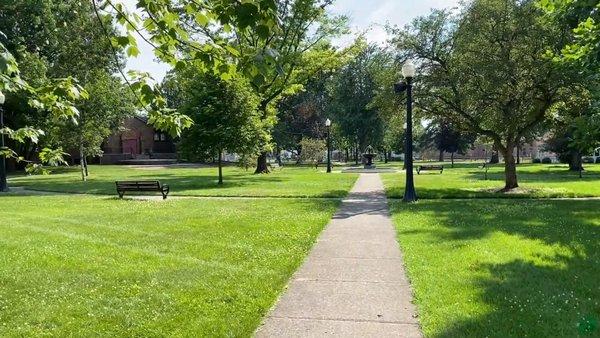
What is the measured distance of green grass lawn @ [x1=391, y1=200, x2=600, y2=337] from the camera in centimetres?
487

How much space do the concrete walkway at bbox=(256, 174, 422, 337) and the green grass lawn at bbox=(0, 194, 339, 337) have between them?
0.27m

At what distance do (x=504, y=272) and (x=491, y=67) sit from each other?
12728mm

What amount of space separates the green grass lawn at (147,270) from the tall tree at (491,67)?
9220mm

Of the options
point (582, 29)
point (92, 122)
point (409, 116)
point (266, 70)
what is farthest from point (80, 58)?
point (266, 70)

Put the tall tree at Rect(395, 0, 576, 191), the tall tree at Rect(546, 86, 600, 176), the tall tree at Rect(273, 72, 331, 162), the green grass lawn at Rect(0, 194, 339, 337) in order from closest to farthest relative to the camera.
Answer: the green grass lawn at Rect(0, 194, 339, 337) < the tall tree at Rect(546, 86, 600, 176) < the tall tree at Rect(395, 0, 576, 191) < the tall tree at Rect(273, 72, 331, 162)

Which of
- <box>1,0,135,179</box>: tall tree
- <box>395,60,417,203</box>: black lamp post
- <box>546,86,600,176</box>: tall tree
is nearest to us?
<box>546,86,600,176</box>: tall tree

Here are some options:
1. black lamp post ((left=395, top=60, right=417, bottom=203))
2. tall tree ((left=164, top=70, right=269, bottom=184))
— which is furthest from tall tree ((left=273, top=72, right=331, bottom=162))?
black lamp post ((left=395, top=60, right=417, bottom=203))

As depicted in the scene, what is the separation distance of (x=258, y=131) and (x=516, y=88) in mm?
12741

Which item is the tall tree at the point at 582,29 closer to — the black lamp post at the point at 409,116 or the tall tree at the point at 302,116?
the black lamp post at the point at 409,116

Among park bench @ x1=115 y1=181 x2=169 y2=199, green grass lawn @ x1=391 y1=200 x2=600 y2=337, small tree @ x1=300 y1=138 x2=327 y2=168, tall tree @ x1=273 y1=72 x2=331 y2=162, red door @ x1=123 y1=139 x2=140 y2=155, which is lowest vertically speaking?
green grass lawn @ x1=391 y1=200 x2=600 y2=337

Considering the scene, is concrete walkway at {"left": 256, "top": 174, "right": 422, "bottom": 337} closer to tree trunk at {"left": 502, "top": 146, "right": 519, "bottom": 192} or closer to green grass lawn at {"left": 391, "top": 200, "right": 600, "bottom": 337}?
green grass lawn at {"left": 391, "top": 200, "right": 600, "bottom": 337}

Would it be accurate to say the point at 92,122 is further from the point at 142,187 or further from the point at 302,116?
the point at 302,116

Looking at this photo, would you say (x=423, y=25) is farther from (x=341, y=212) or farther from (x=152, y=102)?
(x=152, y=102)

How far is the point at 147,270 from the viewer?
278 inches
